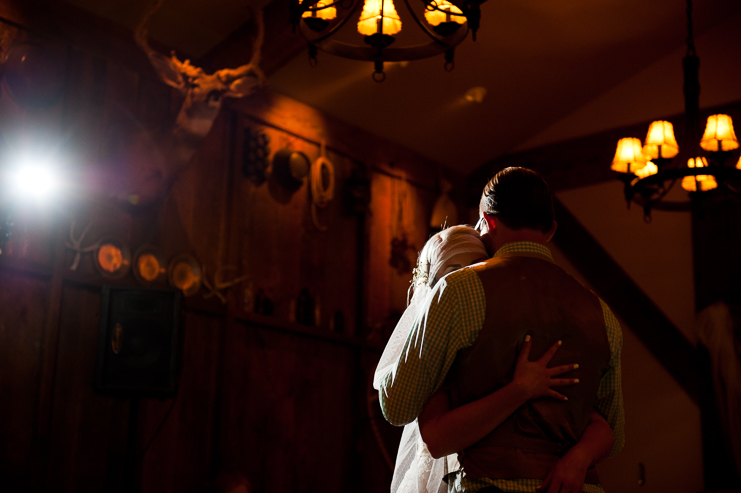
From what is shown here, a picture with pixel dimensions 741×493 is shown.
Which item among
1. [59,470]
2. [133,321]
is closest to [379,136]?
[133,321]

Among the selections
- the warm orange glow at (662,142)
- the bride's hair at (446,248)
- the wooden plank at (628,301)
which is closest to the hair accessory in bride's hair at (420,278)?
the bride's hair at (446,248)

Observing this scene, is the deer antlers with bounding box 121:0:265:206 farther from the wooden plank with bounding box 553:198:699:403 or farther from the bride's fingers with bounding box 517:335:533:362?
the wooden plank with bounding box 553:198:699:403

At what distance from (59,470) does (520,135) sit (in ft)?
16.7

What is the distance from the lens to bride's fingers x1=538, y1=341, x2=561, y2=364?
1.45m

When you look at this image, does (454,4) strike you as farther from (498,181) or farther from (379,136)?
(379,136)

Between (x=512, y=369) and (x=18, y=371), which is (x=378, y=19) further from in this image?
(x=18, y=371)

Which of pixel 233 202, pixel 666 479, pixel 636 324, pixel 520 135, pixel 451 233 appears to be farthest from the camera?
pixel 520 135

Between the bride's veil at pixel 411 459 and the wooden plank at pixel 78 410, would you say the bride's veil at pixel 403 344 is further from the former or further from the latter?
the wooden plank at pixel 78 410

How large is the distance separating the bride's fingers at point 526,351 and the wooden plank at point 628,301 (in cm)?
551

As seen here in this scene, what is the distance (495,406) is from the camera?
1.41m

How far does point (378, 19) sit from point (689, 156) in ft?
7.17

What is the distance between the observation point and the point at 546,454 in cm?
144

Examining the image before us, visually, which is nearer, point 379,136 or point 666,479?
point 666,479

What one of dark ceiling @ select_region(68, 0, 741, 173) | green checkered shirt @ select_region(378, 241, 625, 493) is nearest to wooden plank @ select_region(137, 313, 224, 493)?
dark ceiling @ select_region(68, 0, 741, 173)
